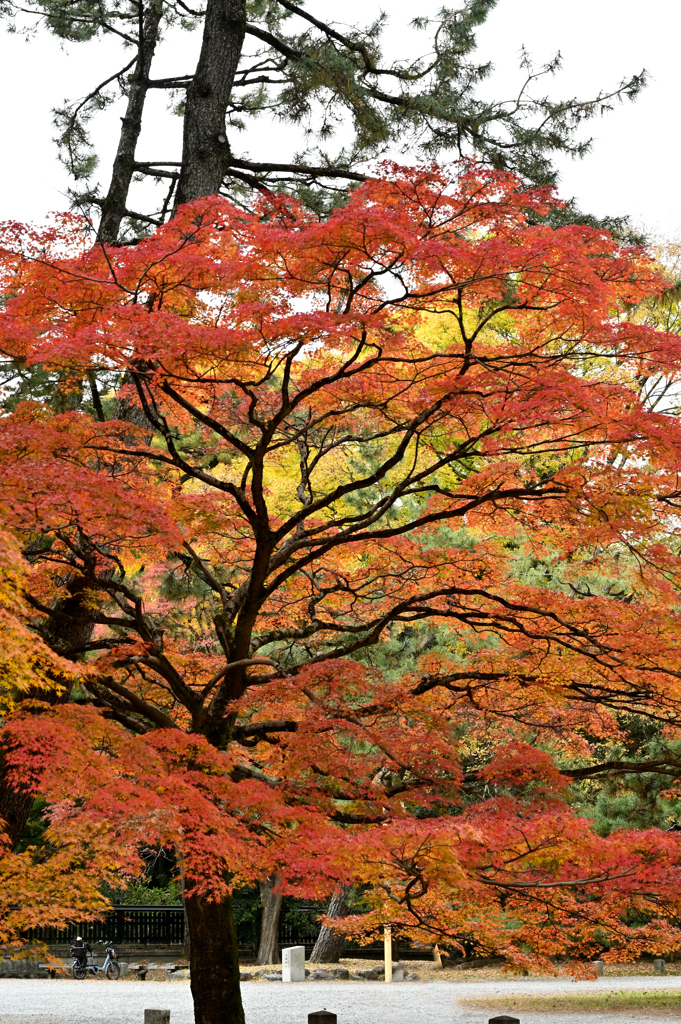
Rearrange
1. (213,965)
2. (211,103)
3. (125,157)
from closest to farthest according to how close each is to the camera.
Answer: (213,965) → (211,103) → (125,157)

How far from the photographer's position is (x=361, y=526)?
8.40 m

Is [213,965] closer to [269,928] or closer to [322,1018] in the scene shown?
[322,1018]

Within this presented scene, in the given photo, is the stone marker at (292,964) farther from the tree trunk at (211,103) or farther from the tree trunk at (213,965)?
the tree trunk at (211,103)

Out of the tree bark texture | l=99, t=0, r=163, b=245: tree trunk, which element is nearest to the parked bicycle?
the tree bark texture

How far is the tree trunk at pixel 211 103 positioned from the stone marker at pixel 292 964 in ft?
43.4

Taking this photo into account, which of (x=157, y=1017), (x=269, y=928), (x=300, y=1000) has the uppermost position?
(x=269, y=928)

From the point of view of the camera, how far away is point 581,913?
27.9ft

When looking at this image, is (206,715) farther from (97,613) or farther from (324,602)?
(324,602)

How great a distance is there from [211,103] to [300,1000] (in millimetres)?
12291

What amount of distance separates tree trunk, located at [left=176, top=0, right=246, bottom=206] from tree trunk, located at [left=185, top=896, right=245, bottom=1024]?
7.02m

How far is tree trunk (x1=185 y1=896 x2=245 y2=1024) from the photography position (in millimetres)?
8211

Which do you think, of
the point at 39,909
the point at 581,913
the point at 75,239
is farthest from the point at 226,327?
the point at 581,913

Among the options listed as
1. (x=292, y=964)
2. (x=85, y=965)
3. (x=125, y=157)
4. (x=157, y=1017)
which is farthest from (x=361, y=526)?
(x=85, y=965)

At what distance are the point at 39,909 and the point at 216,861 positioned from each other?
5.89 ft
